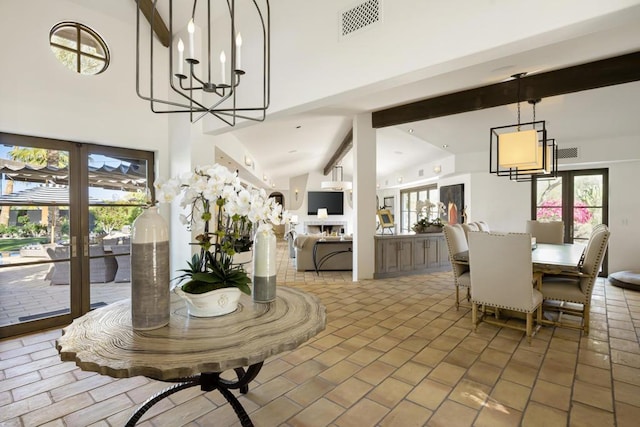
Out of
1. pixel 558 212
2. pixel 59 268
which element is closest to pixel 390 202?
pixel 558 212

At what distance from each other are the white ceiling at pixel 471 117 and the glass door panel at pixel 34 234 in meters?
2.39

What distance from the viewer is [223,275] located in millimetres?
1478

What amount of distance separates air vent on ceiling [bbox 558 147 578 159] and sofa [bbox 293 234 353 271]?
4390 millimetres

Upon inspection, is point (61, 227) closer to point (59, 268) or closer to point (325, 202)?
point (59, 268)

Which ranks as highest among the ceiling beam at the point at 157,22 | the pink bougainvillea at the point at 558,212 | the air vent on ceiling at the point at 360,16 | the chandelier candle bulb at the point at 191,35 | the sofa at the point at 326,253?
the ceiling beam at the point at 157,22

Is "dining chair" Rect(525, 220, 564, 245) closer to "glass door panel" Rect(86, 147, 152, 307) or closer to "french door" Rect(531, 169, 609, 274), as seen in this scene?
"french door" Rect(531, 169, 609, 274)

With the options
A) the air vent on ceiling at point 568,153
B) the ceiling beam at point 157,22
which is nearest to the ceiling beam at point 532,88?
the air vent on ceiling at point 568,153

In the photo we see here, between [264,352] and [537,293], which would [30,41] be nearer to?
[264,352]

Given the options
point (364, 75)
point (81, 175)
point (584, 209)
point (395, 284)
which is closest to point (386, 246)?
point (395, 284)

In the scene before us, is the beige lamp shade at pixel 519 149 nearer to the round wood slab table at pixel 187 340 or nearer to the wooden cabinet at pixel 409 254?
the wooden cabinet at pixel 409 254

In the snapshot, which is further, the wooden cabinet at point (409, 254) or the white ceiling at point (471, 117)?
the wooden cabinet at point (409, 254)

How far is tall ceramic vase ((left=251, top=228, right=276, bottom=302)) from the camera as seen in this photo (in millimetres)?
1623

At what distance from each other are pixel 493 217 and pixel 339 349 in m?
5.58

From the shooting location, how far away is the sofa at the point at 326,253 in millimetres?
6195
